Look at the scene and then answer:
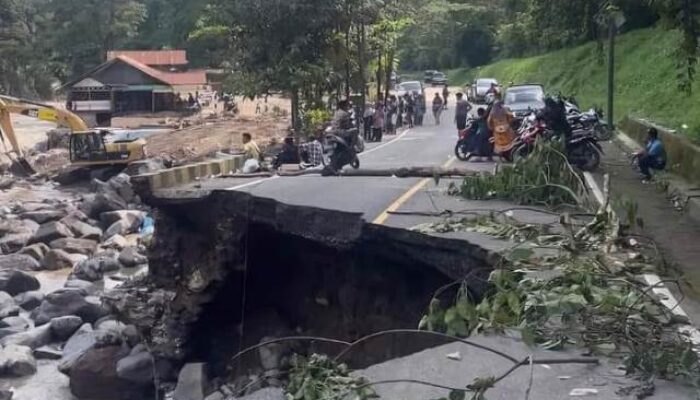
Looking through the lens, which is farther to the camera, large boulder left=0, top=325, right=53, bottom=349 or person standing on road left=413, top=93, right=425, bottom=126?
person standing on road left=413, top=93, right=425, bottom=126

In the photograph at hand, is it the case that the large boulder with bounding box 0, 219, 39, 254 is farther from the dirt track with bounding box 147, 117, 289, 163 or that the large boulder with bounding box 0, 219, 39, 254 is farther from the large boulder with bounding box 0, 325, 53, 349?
the large boulder with bounding box 0, 325, 53, 349

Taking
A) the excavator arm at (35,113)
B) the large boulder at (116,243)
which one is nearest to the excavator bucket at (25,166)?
the excavator arm at (35,113)

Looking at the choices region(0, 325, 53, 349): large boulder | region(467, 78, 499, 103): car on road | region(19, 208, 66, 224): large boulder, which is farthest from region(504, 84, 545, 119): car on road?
region(467, 78, 499, 103): car on road

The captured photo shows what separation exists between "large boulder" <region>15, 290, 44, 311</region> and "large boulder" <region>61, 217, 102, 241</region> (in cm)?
787

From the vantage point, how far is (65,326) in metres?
20.0

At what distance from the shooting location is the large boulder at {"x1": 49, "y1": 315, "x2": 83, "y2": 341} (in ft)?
65.2

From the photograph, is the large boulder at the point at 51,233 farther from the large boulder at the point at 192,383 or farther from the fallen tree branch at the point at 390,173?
the large boulder at the point at 192,383

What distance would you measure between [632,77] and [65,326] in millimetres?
23677

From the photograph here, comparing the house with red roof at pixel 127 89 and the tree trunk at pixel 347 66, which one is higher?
the tree trunk at pixel 347 66

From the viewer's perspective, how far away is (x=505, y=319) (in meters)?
8.41

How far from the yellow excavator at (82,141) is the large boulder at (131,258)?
15980 millimetres

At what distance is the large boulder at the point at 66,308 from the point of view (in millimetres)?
20859

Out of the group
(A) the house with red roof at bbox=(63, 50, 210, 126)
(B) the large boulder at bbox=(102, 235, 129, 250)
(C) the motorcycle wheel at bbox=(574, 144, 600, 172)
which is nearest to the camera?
(C) the motorcycle wheel at bbox=(574, 144, 600, 172)

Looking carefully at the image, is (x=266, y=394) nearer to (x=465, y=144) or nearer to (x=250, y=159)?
(x=250, y=159)
